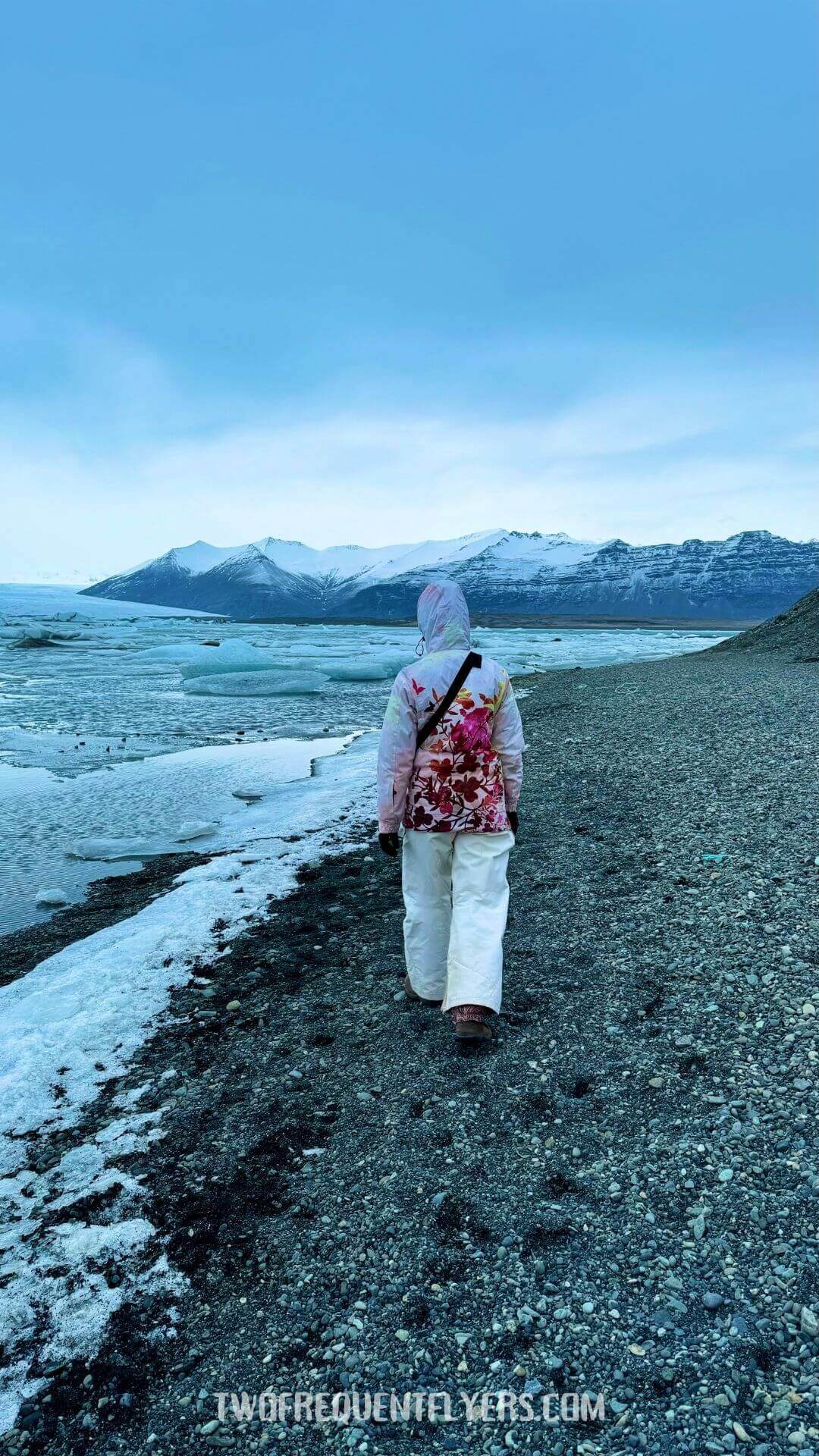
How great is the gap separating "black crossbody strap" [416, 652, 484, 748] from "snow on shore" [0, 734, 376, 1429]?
239 centimetres

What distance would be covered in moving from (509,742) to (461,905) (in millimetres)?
937

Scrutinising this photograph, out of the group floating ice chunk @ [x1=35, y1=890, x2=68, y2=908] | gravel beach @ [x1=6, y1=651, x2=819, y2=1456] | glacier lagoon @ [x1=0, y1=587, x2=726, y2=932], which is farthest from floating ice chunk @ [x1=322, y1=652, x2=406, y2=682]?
gravel beach @ [x1=6, y1=651, x2=819, y2=1456]

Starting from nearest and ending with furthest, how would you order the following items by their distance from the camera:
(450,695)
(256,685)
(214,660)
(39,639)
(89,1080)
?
1. (450,695)
2. (89,1080)
3. (256,685)
4. (214,660)
5. (39,639)

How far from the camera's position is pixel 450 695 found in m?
→ 4.12

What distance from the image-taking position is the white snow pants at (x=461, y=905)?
4.14m

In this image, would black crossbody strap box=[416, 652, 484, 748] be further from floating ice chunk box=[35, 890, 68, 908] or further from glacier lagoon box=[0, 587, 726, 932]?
floating ice chunk box=[35, 890, 68, 908]

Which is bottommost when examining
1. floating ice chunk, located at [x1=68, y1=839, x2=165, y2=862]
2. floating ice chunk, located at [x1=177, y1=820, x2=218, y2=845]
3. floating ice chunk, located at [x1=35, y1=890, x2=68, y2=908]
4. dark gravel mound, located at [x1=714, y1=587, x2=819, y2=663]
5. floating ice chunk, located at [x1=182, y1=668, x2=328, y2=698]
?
floating ice chunk, located at [x1=35, y1=890, x2=68, y2=908]

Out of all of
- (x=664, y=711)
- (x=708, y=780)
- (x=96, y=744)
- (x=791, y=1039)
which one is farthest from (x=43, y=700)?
(x=791, y=1039)

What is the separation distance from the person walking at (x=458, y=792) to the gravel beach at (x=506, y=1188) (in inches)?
18.3

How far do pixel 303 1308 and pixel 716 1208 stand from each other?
157cm

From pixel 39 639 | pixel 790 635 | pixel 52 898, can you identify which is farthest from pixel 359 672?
pixel 39 639

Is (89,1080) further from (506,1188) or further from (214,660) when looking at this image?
(214,660)

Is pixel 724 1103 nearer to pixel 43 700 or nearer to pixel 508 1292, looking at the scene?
pixel 508 1292

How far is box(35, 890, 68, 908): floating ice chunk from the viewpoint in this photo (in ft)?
23.6
